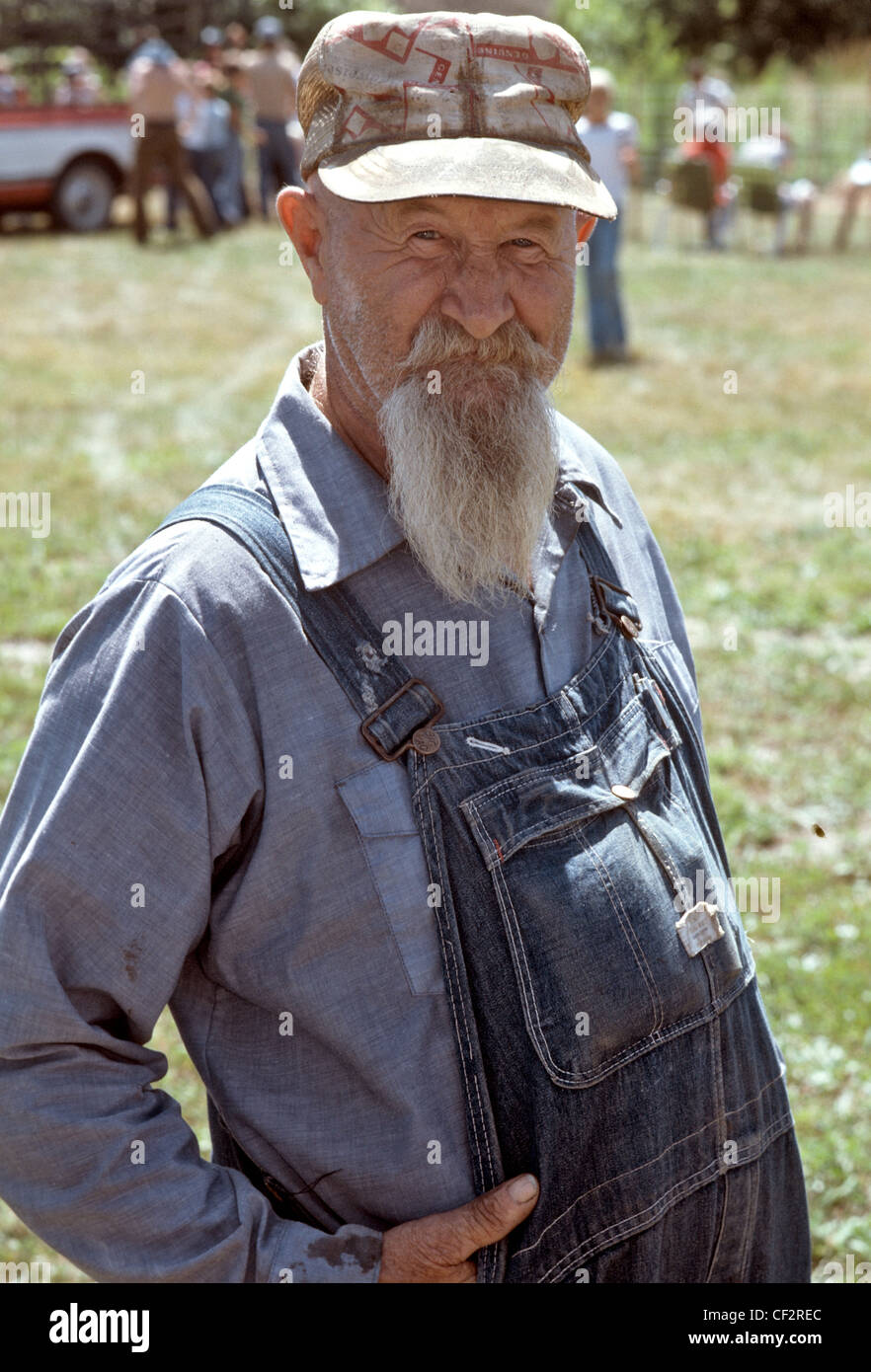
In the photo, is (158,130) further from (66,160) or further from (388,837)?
(388,837)

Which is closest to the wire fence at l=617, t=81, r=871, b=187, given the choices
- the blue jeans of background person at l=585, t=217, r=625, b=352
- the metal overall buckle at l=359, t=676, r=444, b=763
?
the blue jeans of background person at l=585, t=217, r=625, b=352

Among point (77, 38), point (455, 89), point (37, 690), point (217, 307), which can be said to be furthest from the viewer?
point (77, 38)

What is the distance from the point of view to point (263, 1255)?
1.56 meters

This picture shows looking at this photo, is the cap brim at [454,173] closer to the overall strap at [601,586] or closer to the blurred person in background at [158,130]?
the overall strap at [601,586]

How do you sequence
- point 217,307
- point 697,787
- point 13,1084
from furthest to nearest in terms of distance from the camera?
point 217,307 → point 697,787 → point 13,1084

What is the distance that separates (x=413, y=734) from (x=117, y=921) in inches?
15.0

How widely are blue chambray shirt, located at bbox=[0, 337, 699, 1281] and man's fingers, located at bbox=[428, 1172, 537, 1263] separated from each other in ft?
0.15

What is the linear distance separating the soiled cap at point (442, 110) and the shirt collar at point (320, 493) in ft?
0.88

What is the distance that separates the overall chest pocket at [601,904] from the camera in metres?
1.59

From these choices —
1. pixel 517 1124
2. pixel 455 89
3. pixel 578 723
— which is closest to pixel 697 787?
pixel 578 723

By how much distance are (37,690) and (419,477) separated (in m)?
4.13

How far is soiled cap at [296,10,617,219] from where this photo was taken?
63.9 inches

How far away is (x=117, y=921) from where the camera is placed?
1515mm

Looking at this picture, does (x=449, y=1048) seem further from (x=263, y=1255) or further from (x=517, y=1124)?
(x=263, y=1255)
